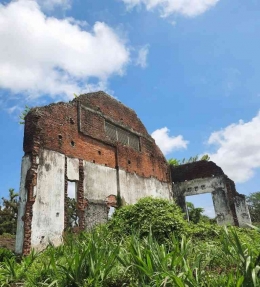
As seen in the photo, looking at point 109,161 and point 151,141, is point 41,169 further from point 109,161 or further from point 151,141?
point 151,141

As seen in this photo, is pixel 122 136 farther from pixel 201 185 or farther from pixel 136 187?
pixel 201 185

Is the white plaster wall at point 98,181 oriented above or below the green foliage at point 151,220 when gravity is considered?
above

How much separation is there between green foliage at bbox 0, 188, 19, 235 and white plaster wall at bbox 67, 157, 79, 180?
8.43 meters

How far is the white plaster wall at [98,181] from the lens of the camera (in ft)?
39.5

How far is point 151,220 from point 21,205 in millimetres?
4446

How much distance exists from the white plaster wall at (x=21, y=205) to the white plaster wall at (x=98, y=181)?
8.44 feet

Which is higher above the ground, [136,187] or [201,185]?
[201,185]

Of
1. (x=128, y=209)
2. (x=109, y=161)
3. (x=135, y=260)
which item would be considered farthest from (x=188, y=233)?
(x=109, y=161)

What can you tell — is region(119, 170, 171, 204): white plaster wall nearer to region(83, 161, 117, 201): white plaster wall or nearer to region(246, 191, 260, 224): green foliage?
region(83, 161, 117, 201): white plaster wall

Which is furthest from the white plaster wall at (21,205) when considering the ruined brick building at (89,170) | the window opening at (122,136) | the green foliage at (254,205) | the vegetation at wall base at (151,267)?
the green foliage at (254,205)

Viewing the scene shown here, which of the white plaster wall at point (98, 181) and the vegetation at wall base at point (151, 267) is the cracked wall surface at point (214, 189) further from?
the vegetation at wall base at point (151, 267)

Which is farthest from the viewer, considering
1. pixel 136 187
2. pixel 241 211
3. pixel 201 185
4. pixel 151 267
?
pixel 201 185

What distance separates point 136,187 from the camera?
14992mm

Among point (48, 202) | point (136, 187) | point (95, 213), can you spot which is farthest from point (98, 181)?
point (136, 187)
